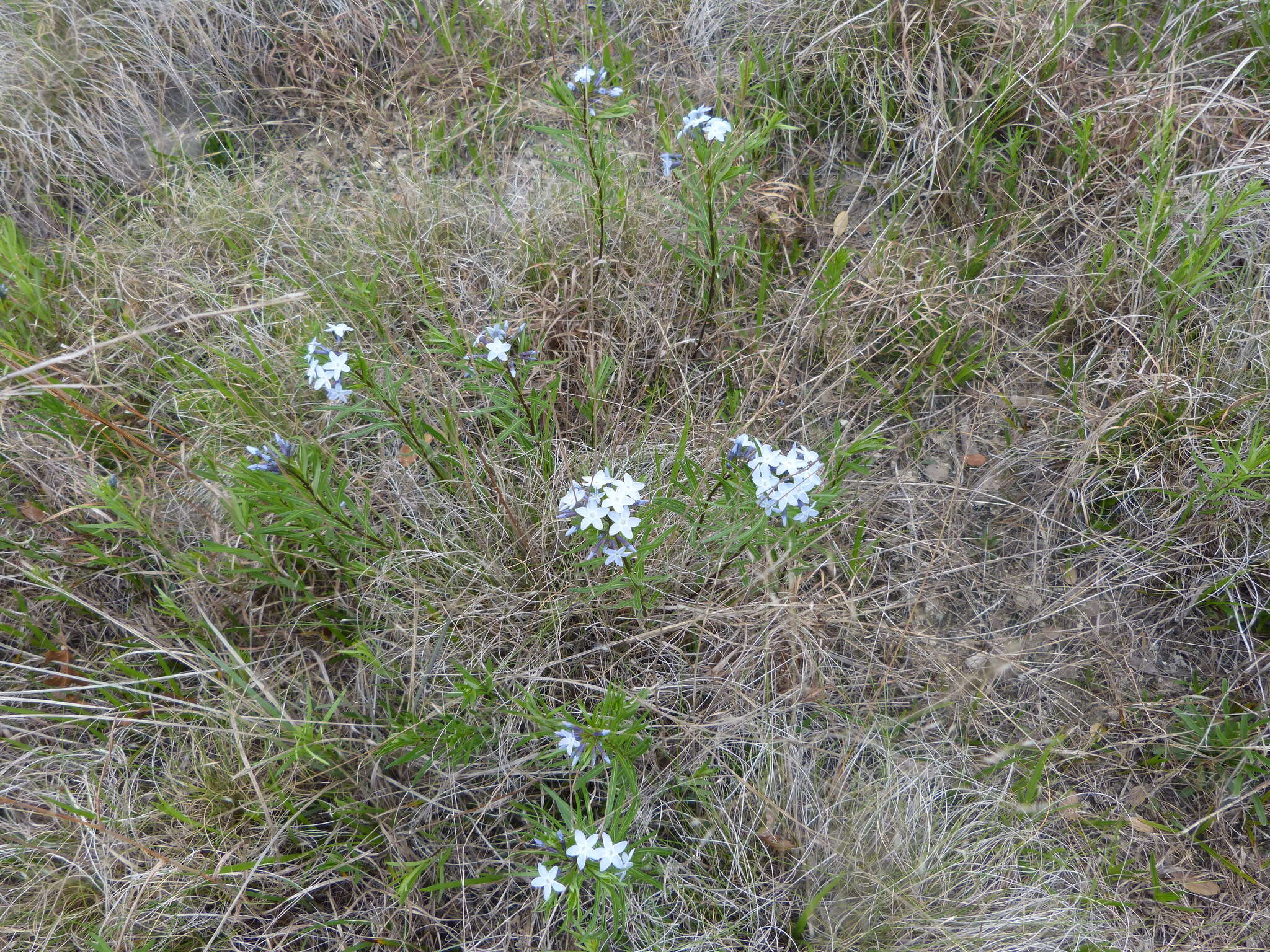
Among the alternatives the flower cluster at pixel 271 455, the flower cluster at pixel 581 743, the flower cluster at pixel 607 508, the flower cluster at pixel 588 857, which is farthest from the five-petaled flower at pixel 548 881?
the flower cluster at pixel 271 455

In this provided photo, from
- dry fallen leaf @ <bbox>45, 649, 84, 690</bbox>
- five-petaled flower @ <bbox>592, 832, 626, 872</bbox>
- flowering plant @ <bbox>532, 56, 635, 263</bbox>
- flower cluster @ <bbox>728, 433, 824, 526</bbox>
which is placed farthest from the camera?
dry fallen leaf @ <bbox>45, 649, 84, 690</bbox>

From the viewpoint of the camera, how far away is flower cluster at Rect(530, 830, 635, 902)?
1939mm

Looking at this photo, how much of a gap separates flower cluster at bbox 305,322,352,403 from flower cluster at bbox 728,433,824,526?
1.11m

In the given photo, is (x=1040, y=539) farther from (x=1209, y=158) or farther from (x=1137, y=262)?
(x=1209, y=158)

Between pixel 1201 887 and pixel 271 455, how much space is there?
283cm

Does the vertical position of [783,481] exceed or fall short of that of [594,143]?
it falls short

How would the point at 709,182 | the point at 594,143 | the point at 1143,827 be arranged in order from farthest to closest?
the point at 594,143 < the point at 709,182 < the point at 1143,827

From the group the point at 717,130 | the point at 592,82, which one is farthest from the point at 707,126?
the point at 592,82

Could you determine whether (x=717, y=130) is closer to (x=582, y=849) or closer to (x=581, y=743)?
(x=581, y=743)

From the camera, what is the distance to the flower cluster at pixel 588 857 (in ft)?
6.36

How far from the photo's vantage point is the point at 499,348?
227 centimetres

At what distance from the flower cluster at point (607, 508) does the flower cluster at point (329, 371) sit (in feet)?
2.37

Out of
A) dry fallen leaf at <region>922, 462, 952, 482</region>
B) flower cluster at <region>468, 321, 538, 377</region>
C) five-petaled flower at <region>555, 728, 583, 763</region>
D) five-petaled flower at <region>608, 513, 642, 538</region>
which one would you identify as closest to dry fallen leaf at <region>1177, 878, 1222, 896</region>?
dry fallen leaf at <region>922, 462, 952, 482</region>

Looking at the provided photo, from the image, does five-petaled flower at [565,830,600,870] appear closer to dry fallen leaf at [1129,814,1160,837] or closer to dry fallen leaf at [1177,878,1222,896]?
dry fallen leaf at [1129,814,1160,837]
